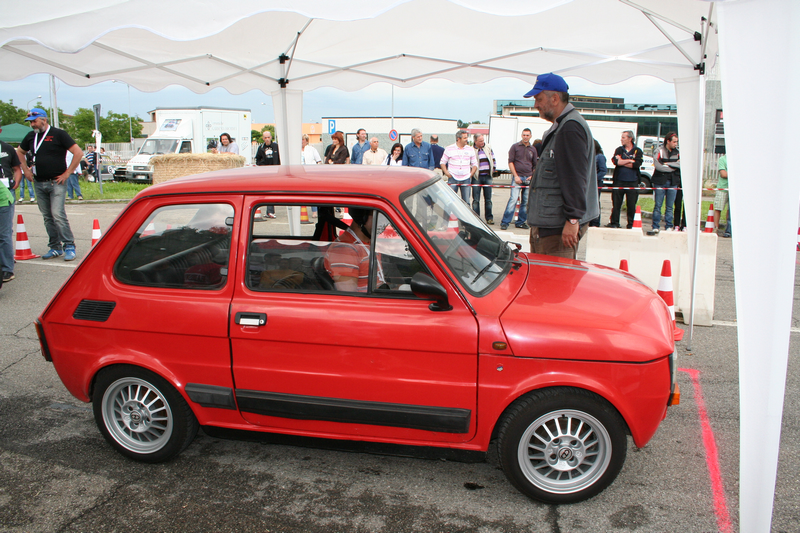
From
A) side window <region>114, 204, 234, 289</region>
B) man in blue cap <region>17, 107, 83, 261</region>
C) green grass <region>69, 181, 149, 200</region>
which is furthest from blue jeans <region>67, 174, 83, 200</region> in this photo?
side window <region>114, 204, 234, 289</region>

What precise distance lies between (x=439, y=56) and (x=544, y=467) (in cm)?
542

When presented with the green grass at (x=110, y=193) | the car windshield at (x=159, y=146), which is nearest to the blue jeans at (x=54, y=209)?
the green grass at (x=110, y=193)

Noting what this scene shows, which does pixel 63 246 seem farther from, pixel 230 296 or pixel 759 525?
pixel 759 525

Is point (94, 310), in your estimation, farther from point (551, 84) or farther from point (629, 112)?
point (629, 112)

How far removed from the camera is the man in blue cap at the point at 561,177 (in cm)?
397

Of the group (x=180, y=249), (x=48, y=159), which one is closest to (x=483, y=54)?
(x=180, y=249)

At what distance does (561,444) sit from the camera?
2670mm

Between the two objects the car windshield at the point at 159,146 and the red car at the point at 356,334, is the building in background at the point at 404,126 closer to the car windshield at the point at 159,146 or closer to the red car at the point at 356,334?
the car windshield at the point at 159,146

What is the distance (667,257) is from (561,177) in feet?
8.13

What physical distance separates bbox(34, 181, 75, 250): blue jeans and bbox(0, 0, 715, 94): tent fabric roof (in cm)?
168

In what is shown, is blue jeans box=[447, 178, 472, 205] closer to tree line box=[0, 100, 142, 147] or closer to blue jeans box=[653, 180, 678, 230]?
blue jeans box=[653, 180, 678, 230]

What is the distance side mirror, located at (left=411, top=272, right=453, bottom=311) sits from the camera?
2555mm

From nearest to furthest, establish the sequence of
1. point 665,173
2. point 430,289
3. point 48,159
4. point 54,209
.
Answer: point 430,289 → point 48,159 → point 54,209 → point 665,173

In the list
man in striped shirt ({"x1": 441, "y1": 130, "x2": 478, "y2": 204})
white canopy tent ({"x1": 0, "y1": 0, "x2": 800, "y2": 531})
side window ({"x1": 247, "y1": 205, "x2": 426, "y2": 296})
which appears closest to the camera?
white canopy tent ({"x1": 0, "y1": 0, "x2": 800, "y2": 531})
